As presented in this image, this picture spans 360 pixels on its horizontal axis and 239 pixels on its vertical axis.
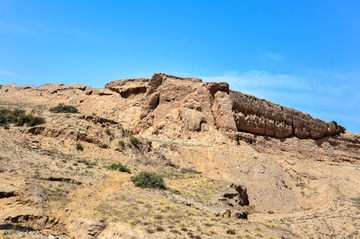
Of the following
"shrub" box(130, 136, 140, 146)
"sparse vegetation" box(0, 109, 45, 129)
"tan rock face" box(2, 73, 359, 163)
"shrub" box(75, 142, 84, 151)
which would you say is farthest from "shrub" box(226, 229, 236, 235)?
"tan rock face" box(2, 73, 359, 163)

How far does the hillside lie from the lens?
10625 mm

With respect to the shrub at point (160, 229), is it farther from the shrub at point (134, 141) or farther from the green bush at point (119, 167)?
the shrub at point (134, 141)

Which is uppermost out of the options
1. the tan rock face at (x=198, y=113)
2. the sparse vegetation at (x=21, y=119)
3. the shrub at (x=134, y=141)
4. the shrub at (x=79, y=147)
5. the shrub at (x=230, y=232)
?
the tan rock face at (x=198, y=113)

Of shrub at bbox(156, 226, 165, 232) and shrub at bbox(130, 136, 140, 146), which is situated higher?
shrub at bbox(130, 136, 140, 146)

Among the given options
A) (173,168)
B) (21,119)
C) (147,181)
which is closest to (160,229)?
(147,181)

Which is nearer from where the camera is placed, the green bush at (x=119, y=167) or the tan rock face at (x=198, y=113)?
the green bush at (x=119, y=167)

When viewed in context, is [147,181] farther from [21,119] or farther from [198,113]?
[198,113]

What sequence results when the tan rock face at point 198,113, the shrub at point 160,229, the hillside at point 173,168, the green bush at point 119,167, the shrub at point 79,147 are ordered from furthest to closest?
the tan rock face at point 198,113 < the shrub at point 79,147 < the green bush at point 119,167 < the hillside at point 173,168 < the shrub at point 160,229

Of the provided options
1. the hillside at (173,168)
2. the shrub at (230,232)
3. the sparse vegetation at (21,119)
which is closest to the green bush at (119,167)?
the hillside at (173,168)

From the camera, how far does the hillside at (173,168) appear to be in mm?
10625

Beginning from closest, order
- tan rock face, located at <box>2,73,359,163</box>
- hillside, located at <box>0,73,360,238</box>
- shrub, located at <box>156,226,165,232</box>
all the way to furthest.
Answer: shrub, located at <box>156,226,165,232</box>, hillside, located at <box>0,73,360,238</box>, tan rock face, located at <box>2,73,359,163</box>

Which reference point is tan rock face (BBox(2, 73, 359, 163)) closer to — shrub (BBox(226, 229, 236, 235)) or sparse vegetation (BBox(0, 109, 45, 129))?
sparse vegetation (BBox(0, 109, 45, 129))

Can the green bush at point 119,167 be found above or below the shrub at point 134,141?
below

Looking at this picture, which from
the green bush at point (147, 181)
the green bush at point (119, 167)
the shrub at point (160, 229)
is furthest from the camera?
the green bush at point (119, 167)
